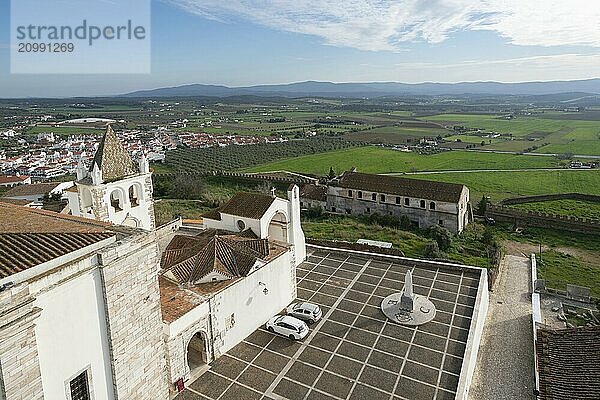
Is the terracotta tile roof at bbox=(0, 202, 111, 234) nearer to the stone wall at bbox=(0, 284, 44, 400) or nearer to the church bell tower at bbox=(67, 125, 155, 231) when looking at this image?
the stone wall at bbox=(0, 284, 44, 400)

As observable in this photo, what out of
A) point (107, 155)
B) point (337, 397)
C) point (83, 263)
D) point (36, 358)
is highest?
point (107, 155)

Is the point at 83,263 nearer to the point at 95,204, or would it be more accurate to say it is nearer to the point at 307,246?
the point at 95,204

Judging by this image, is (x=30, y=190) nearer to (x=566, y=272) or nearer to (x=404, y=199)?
(x=404, y=199)

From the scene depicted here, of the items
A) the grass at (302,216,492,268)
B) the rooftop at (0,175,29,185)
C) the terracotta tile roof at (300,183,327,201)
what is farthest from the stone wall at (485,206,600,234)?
the rooftop at (0,175,29,185)

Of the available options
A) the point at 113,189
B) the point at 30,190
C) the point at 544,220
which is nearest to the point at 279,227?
the point at 113,189

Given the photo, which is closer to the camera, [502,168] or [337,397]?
[337,397]

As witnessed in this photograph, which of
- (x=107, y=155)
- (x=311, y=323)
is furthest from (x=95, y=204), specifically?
(x=311, y=323)

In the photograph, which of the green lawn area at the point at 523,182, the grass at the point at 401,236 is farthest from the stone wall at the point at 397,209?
the green lawn area at the point at 523,182
